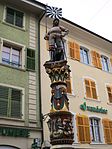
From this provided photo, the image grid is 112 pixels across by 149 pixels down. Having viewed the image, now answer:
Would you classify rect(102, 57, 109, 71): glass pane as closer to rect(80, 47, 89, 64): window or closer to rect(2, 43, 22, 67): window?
rect(80, 47, 89, 64): window

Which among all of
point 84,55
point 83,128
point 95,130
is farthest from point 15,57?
point 95,130

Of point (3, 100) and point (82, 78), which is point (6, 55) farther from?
point (82, 78)

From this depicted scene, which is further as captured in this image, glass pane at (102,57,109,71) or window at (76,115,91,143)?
glass pane at (102,57,109,71)

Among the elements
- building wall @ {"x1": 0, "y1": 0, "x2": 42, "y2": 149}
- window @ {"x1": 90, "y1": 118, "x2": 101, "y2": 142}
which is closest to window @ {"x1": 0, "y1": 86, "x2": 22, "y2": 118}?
building wall @ {"x1": 0, "y1": 0, "x2": 42, "y2": 149}

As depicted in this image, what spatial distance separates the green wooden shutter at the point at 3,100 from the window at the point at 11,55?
168cm

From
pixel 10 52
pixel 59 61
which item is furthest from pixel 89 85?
pixel 59 61

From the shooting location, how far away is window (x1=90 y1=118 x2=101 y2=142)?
14.5 m

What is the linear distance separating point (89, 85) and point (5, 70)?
6519 mm

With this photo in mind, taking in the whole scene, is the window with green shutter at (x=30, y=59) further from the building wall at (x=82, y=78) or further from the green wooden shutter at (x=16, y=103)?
the green wooden shutter at (x=16, y=103)

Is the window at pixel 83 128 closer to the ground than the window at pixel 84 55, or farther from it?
closer to the ground

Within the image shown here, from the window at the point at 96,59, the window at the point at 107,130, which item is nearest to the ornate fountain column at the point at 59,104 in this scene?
the window at the point at 107,130

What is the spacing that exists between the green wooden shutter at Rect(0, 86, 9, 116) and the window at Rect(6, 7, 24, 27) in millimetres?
4552

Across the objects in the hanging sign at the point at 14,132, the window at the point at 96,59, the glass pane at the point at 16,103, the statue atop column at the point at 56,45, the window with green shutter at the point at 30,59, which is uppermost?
the window at the point at 96,59

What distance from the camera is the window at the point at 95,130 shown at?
14.5 metres
